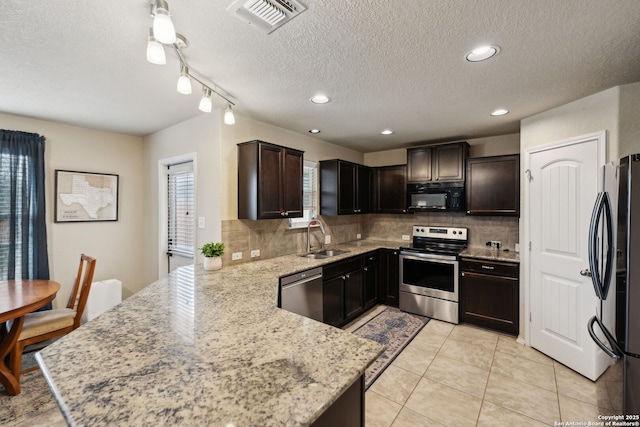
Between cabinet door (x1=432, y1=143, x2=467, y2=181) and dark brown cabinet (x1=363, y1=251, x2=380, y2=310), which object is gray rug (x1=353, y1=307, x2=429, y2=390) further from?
cabinet door (x1=432, y1=143, x2=467, y2=181)

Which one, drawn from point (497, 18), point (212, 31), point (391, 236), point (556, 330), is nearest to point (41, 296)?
point (212, 31)

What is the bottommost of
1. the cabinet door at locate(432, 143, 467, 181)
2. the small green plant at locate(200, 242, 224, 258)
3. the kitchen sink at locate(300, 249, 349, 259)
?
the kitchen sink at locate(300, 249, 349, 259)

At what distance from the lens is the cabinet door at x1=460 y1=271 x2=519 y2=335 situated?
315 cm

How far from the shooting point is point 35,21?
1466 mm

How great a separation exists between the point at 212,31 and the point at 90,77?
1.28 metres

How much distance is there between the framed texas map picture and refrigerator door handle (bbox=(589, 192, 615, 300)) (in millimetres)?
5039

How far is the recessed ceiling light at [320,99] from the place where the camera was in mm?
2480

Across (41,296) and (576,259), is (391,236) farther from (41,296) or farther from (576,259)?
(41,296)

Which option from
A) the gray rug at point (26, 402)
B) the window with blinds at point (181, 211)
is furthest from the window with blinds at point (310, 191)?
the gray rug at point (26, 402)

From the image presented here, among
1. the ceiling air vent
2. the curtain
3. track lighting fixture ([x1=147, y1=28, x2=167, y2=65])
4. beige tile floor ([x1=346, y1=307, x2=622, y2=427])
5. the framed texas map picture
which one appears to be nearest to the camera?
track lighting fixture ([x1=147, y1=28, x2=167, y2=65])

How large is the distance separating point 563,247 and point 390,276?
6.72ft

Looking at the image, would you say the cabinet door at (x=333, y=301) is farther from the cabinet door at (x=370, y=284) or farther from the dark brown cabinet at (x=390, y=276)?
the dark brown cabinet at (x=390, y=276)

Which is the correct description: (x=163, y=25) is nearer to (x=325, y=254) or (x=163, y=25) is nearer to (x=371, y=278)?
(x=325, y=254)

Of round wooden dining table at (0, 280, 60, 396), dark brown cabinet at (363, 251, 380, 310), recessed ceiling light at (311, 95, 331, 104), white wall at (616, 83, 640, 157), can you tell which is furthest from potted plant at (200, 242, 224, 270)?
white wall at (616, 83, 640, 157)
